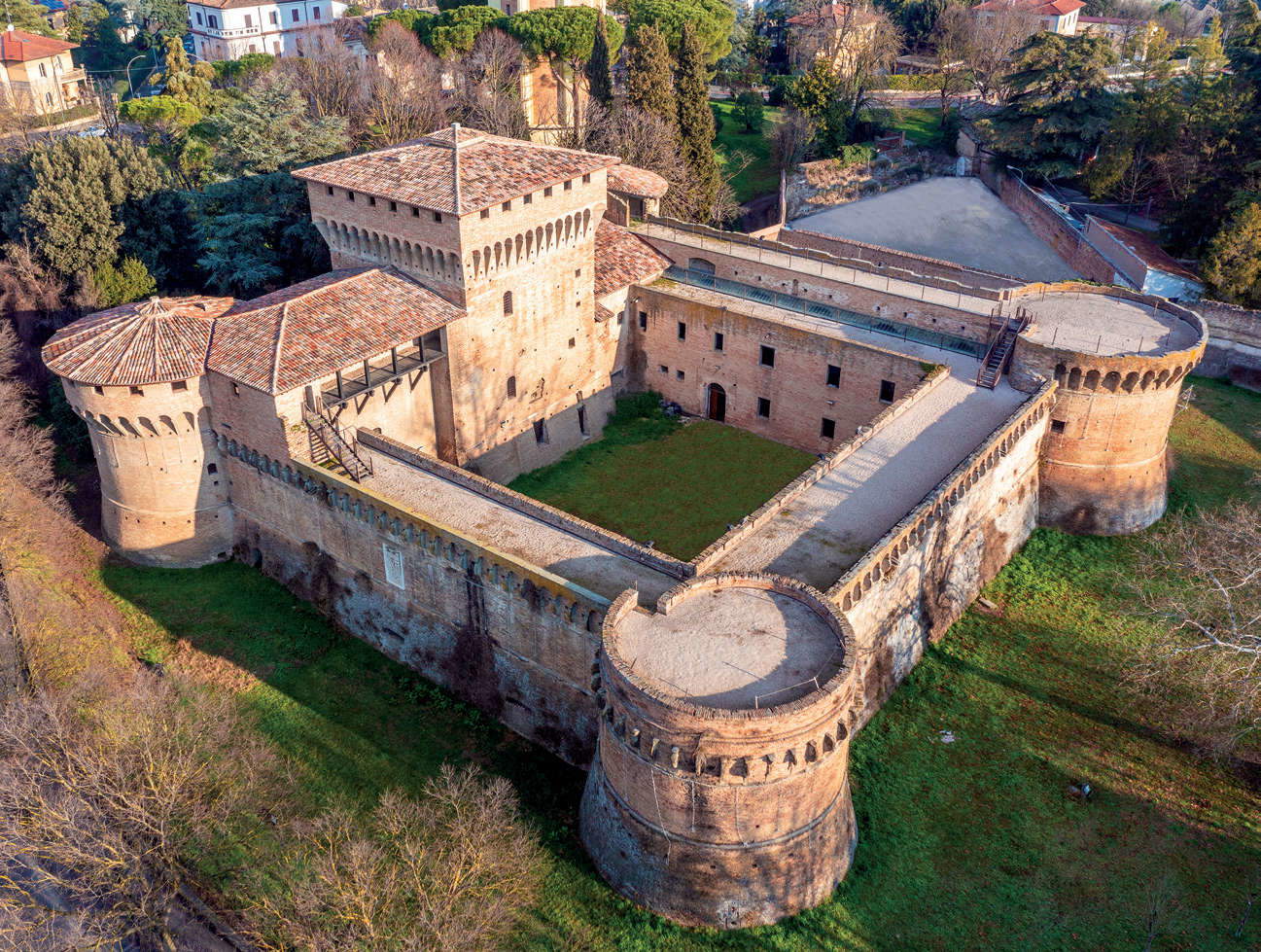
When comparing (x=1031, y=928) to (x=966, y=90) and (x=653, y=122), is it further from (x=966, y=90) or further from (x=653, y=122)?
(x=966, y=90)

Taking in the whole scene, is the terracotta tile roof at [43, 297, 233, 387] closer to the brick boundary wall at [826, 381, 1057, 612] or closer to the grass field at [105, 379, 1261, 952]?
the grass field at [105, 379, 1261, 952]

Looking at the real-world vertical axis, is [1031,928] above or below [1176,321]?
below

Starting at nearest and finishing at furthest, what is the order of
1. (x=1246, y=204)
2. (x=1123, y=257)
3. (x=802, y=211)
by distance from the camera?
(x=1246, y=204)
(x=1123, y=257)
(x=802, y=211)

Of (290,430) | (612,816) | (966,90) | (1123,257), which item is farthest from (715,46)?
(612,816)

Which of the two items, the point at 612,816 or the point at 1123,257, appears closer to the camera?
the point at 612,816

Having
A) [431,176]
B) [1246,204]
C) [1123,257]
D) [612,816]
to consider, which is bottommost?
[612,816]

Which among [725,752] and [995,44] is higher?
[995,44]

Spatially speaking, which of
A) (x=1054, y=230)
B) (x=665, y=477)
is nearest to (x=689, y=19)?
(x=1054, y=230)

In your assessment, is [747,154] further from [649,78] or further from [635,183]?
[635,183]
